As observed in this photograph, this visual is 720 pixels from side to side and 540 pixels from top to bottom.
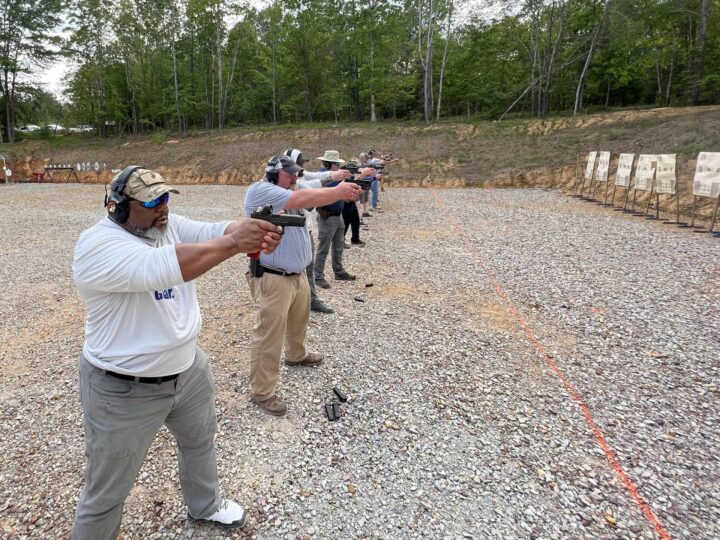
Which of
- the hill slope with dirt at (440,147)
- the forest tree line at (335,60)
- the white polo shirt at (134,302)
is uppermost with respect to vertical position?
the forest tree line at (335,60)

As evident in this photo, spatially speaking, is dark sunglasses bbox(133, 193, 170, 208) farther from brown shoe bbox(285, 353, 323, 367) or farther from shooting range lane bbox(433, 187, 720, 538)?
shooting range lane bbox(433, 187, 720, 538)

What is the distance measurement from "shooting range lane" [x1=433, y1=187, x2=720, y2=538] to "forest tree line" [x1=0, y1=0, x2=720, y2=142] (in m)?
20.9

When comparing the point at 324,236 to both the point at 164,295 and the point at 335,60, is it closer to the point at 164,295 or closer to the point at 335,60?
the point at 164,295

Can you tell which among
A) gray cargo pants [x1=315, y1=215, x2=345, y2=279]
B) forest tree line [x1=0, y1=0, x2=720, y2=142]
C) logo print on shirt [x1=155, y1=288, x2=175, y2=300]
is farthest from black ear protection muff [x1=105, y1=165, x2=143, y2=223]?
forest tree line [x1=0, y1=0, x2=720, y2=142]

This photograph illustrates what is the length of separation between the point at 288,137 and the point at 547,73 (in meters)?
17.6

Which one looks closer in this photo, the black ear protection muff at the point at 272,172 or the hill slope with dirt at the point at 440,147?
the black ear protection muff at the point at 272,172

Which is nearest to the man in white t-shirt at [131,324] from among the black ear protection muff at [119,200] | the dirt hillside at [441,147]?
the black ear protection muff at [119,200]

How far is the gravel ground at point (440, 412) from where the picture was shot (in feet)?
7.72

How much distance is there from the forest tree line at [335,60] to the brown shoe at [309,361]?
26044 mm

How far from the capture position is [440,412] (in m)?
3.28

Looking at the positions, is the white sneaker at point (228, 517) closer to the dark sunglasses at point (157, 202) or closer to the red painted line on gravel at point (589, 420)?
the dark sunglasses at point (157, 202)

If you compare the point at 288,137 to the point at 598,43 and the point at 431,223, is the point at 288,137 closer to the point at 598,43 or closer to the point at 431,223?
the point at 431,223

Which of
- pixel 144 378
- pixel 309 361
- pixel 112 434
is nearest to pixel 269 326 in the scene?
pixel 309 361

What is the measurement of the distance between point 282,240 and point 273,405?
1.32 metres
